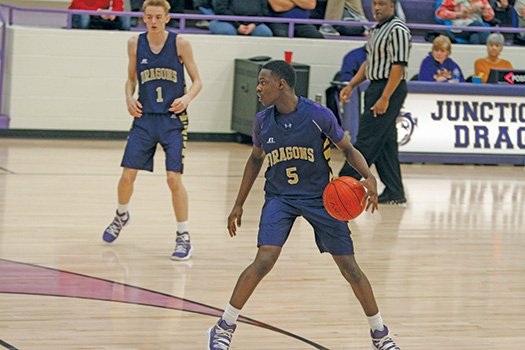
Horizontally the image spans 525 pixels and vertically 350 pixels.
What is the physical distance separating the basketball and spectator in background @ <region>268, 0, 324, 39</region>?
29.5 feet

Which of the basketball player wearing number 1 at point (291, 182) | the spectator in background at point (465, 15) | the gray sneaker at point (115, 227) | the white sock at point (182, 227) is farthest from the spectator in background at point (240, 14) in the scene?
the basketball player wearing number 1 at point (291, 182)

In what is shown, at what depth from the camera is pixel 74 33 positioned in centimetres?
1327

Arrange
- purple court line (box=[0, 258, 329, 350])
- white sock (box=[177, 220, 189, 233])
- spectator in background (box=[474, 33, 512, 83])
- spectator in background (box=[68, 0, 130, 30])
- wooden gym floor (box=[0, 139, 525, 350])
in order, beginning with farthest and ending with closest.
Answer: spectator in background (box=[474, 33, 512, 83]) → spectator in background (box=[68, 0, 130, 30]) → white sock (box=[177, 220, 189, 233]) → purple court line (box=[0, 258, 329, 350]) → wooden gym floor (box=[0, 139, 525, 350])

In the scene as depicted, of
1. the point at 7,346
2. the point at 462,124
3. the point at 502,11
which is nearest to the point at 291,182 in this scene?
the point at 7,346

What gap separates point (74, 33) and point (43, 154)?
1.85 metres

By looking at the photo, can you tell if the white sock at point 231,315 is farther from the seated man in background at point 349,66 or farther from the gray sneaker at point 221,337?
the seated man in background at point 349,66

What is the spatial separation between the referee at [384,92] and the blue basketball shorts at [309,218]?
4222mm

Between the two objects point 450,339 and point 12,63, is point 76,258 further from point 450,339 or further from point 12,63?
point 12,63

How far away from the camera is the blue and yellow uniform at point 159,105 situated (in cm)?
761

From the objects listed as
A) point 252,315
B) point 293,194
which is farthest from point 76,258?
point 293,194

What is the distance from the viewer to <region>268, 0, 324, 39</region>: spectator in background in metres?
14.3

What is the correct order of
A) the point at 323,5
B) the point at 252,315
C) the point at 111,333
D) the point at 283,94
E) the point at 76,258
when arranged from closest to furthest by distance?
the point at 283,94
the point at 111,333
the point at 252,315
the point at 76,258
the point at 323,5

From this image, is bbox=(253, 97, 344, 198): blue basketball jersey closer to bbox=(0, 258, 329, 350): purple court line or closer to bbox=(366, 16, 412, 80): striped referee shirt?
bbox=(0, 258, 329, 350): purple court line

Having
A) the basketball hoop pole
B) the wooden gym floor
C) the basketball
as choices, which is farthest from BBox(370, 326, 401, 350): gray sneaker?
the basketball hoop pole
